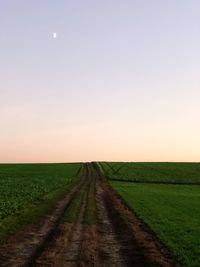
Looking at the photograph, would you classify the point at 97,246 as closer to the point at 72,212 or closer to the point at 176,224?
the point at 176,224

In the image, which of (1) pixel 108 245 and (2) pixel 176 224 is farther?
(2) pixel 176 224

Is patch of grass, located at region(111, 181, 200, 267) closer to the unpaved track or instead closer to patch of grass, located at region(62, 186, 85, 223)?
the unpaved track

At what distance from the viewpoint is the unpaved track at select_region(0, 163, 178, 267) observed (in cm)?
1788

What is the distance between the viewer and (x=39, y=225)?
94.2ft

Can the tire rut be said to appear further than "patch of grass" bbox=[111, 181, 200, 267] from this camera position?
No

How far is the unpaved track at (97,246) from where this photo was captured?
17875mm

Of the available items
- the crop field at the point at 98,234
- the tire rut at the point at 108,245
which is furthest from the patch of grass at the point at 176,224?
the tire rut at the point at 108,245

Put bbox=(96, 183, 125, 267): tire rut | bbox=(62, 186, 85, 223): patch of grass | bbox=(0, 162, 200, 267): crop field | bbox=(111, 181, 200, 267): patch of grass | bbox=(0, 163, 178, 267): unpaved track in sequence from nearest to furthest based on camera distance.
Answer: bbox=(0, 163, 178, 267): unpaved track → bbox=(96, 183, 125, 267): tire rut → bbox=(0, 162, 200, 267): crop field → bbox=(111, 181, 200, 267): patch of grass → bbox=(62, 186, 85, 223): patch of grass

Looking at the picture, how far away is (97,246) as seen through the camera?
21375 mm

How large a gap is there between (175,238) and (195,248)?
2641 millimetres

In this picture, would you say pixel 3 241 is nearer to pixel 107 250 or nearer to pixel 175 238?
pixel 107 250

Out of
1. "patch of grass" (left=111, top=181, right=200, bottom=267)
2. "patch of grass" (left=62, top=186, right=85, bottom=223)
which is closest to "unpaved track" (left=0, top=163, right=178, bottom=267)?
"patch of grass" (left=62, top=186, right=85, bottom=223)

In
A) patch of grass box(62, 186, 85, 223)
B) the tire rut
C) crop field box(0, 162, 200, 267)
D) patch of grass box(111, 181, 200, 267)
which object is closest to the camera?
the tire rut

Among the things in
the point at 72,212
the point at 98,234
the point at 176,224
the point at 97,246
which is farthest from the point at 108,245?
the point at 72,212
